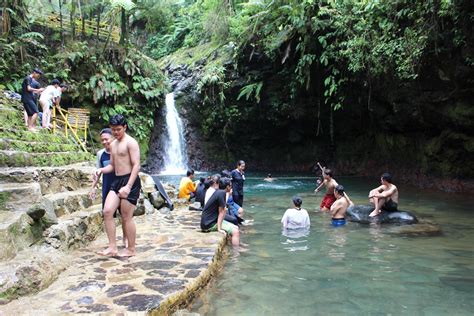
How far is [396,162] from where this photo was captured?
737 inches

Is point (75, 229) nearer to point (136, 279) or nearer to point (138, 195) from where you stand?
point (138, 195)

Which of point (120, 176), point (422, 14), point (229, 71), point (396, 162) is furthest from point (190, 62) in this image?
point (120, 176)

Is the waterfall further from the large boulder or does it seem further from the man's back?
the man's back

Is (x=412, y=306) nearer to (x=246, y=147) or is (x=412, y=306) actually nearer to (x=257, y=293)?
(x=257, y=293)

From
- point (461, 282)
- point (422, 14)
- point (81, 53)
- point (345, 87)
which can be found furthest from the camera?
point (81, 53)

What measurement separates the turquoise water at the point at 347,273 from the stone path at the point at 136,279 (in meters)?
0.35

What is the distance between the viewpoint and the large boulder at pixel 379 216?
9297mm

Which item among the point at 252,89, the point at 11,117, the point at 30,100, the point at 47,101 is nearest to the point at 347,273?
the point at 30,100

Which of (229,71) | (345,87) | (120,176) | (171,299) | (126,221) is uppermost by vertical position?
(229,71)

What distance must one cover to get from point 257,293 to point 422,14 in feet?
36.5

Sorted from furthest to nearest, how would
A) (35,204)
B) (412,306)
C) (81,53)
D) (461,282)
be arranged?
(81,53) → (461,282) → (35,204) → (412,306)

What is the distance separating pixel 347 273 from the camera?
19.8 feet

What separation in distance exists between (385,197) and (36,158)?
7.87 meters

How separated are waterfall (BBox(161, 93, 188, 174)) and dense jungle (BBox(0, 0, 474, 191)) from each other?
42 cm
